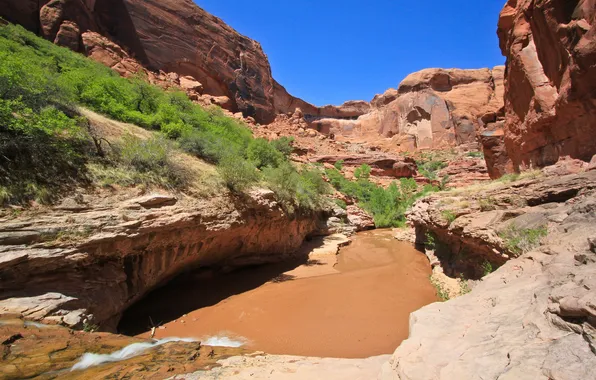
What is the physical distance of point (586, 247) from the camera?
2.96 metres

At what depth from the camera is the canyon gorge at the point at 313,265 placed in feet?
8.48

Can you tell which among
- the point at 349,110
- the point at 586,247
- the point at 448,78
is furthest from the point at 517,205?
the point at 349,110

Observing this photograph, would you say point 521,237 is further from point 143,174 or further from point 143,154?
point 143,154

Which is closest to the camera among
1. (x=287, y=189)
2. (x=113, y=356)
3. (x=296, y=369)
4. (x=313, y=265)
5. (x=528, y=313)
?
(x=528, y=313)

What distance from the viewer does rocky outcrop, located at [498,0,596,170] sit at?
587 centimetres

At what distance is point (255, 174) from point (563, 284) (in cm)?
837

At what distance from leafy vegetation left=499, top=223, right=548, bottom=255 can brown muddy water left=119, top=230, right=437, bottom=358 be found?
2556mm

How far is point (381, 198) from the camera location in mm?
23766

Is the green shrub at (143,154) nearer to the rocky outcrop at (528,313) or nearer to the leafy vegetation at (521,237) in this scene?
the rocky outcrop at (528,313)

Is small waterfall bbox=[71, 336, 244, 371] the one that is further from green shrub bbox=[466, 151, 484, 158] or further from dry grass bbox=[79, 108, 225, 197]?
green shrub bbox=[466, 151, 484, 158]

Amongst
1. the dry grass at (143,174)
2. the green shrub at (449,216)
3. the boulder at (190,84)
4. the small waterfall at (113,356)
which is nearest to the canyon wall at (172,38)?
the boulder at (190,84)

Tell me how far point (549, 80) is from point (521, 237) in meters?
5.53

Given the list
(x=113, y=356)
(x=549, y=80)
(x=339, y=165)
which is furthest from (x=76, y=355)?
(x=339, y=165)

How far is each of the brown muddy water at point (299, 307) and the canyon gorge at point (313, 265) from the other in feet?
0.18
